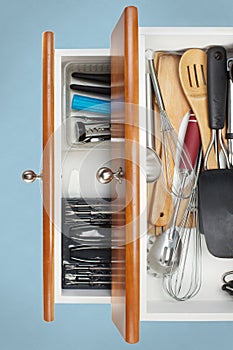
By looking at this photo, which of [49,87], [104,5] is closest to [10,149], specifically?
[104,5]

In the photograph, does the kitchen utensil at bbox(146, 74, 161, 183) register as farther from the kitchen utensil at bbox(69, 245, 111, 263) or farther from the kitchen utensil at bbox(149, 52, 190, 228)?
the kitchen utensil at bbox(69, 245, 111, 263)

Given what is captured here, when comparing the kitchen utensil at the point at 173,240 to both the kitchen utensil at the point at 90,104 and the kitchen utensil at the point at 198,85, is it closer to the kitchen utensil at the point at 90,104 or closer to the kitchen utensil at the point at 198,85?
the kitchen utensil at the point at 198,85

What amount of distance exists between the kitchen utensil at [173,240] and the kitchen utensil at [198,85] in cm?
2

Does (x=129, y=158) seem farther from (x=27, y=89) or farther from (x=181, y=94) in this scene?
(x=27, y=89)

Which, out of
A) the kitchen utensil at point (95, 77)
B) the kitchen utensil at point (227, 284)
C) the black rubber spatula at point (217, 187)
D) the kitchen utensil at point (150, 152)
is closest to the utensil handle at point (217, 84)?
the black rubber spatula at point (217, 187)

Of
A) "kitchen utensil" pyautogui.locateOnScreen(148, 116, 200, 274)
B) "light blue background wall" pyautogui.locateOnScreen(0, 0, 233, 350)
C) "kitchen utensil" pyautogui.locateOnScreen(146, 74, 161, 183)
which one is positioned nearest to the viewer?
"kitchen utensil" pyautogui.locateOnScreen(146, 74, 161, 183)

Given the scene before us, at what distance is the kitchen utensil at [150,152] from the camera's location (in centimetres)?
121

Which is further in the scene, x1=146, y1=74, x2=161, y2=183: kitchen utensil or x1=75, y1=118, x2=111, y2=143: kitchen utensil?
x1=75, y1=118, x2=111, y2=143: kitchen utensil

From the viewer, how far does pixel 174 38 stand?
1278 mm

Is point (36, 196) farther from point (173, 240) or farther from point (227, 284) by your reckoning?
point (227, 284)

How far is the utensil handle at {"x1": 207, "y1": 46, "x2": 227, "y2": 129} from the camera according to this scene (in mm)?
1293

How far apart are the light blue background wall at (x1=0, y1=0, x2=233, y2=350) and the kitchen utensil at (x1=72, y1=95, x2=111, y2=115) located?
0.66 ft

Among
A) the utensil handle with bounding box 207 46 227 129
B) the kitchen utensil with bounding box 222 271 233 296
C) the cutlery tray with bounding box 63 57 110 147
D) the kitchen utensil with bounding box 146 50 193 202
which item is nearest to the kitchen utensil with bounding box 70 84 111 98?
the cutlery tray with bounding box 63 57 110 147

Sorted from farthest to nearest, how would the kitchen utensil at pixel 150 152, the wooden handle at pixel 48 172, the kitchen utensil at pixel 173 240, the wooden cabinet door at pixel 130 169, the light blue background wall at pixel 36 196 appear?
the light blue background wall at pixel 36 196 → the kitchen utensil at pixel 173 240 → the kitchen utensil at pixel 150 152 → the wooden handle at pixel 48 172 → the wooden cabinet door at pixel 130 169
